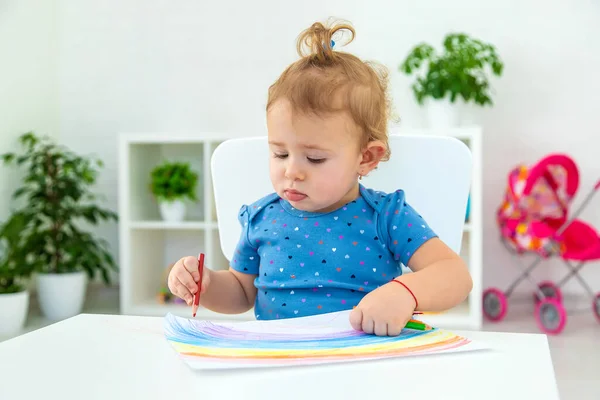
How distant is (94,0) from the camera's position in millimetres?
3602

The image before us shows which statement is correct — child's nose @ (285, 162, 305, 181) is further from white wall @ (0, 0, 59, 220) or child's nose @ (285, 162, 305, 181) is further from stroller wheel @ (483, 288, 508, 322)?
white wall @ (0, 0, 59, 220)

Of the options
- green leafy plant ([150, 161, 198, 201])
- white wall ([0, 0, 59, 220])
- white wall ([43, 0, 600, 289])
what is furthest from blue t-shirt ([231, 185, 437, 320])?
white wall ([0, 0, 59, 220])

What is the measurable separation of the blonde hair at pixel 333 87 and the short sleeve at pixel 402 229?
0.09 metres

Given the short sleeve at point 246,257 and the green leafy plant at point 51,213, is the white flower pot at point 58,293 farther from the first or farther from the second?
the short sleeve at point 246,257

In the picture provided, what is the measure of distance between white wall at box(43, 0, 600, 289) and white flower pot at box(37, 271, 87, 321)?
552 millimetres

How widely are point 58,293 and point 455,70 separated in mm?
1950

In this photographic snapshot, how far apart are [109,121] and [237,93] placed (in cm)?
68

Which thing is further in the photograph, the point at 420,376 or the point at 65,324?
the point at 65,324

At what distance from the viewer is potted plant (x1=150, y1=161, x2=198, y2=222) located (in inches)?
128

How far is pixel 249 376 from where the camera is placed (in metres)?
0.53

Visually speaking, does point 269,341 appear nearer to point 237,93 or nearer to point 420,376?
point 420,376

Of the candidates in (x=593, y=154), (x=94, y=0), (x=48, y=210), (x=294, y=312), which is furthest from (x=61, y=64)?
(x=294, y=312)

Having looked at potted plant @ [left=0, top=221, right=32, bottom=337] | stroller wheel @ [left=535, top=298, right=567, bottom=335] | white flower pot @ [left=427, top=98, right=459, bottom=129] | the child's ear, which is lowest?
stroller wheel @ [left=535, top=298, right=567, bottom=335]

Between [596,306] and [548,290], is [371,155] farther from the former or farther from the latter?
[548,290]
